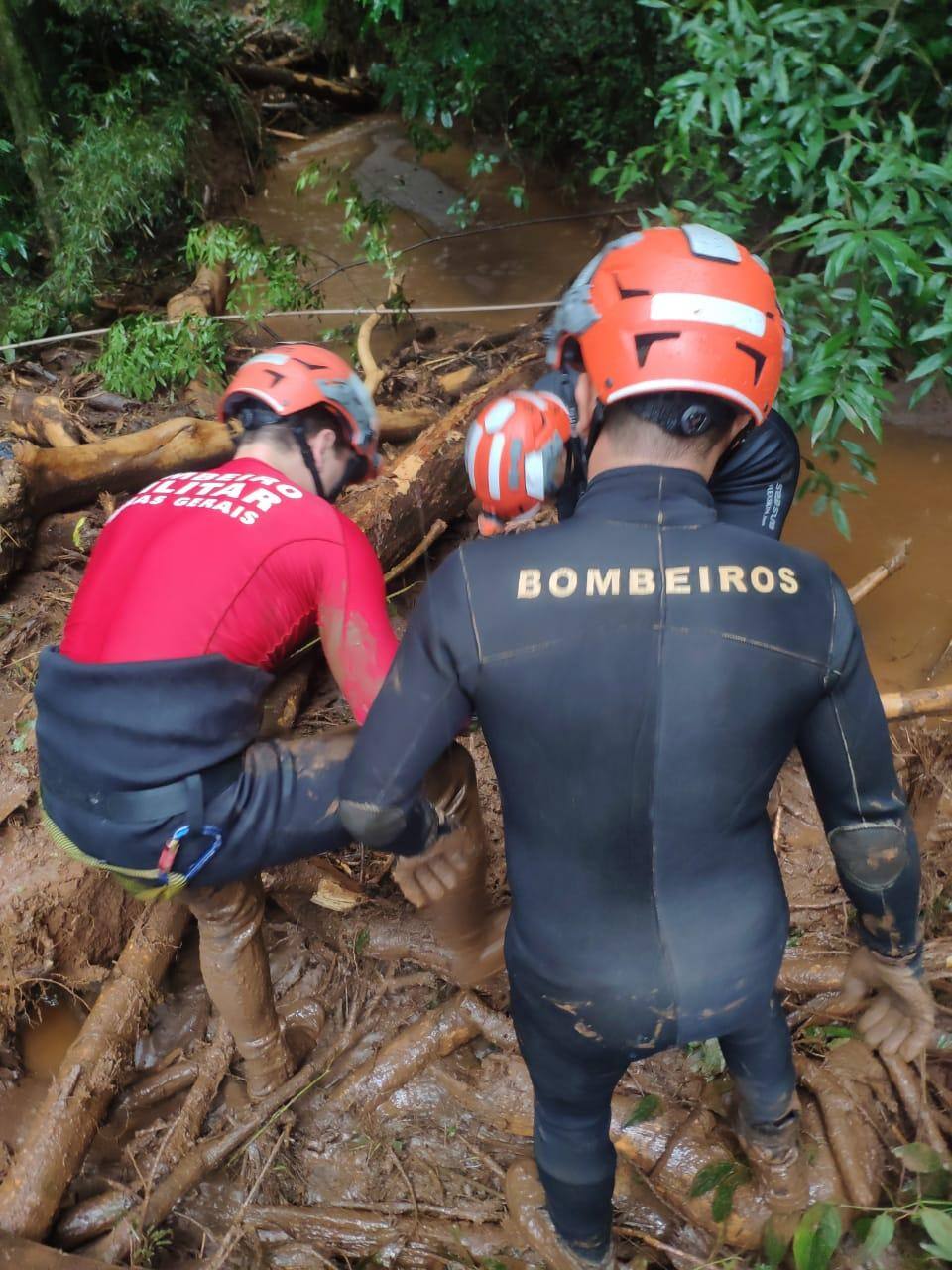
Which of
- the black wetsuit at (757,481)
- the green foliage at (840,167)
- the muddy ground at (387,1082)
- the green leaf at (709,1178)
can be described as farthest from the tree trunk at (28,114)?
the green leaf at (709,1178)

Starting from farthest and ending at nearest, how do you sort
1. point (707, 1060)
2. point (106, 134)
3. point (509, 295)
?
1. point (509, 295)
2. point (106, 134)
3. point (707, 1060)

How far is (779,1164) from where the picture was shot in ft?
7.54

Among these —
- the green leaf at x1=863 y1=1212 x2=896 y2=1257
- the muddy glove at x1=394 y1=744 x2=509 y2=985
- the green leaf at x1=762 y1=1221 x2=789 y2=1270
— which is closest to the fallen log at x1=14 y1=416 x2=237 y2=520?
the muddy glove at x1=394 y1=744 x2=509 y2=985

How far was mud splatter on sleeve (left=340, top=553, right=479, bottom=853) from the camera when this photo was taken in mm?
1582

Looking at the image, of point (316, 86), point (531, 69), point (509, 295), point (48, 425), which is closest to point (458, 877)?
point (48, 425)

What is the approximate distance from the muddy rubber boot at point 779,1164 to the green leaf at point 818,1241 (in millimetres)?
158

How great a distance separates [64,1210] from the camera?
262 centimetres

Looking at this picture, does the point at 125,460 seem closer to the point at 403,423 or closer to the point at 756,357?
the point at 403,423

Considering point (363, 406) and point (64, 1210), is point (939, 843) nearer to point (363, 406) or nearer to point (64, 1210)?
point (363, 406)

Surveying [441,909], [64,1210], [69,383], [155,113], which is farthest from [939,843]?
[155,113]

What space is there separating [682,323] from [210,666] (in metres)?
1.25

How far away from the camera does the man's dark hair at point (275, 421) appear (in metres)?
2.55

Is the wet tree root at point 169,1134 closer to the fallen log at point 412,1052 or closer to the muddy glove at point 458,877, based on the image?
the fallen log at point 412,1052

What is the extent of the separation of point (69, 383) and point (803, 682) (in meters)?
5.38
